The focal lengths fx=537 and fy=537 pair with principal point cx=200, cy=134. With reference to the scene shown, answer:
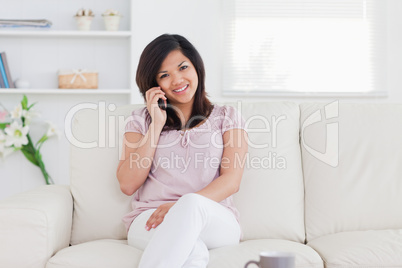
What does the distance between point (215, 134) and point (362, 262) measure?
2.40 ft

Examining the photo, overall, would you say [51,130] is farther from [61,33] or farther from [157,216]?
[157,216]

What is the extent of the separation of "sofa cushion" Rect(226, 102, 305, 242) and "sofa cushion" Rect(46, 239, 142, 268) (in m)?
0.52

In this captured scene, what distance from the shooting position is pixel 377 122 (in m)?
2.29

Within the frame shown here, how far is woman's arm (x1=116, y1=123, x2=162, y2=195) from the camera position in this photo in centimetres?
205

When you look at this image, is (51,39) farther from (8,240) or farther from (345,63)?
(8,240)

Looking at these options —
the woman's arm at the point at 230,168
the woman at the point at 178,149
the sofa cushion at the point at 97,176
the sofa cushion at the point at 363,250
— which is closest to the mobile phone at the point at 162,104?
the woman at the point at 178,149

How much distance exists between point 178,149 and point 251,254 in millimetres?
545

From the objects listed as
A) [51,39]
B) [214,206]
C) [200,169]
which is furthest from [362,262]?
[51,39]

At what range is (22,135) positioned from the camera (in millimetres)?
3707

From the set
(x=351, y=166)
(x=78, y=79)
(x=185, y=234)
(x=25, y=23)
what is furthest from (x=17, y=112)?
(x=185, y=234)

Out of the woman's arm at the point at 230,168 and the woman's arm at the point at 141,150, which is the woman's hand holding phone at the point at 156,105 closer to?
the woman's arm at the point at 141,150

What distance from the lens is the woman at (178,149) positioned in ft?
6.22

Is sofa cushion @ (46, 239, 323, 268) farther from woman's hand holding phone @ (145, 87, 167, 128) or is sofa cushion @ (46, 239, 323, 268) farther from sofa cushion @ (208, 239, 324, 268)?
woman's hand holding phone @ (145, 87, 167, 128)

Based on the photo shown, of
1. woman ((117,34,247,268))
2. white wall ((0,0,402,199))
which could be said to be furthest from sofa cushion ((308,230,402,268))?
white wall ((0,0,402,199))
